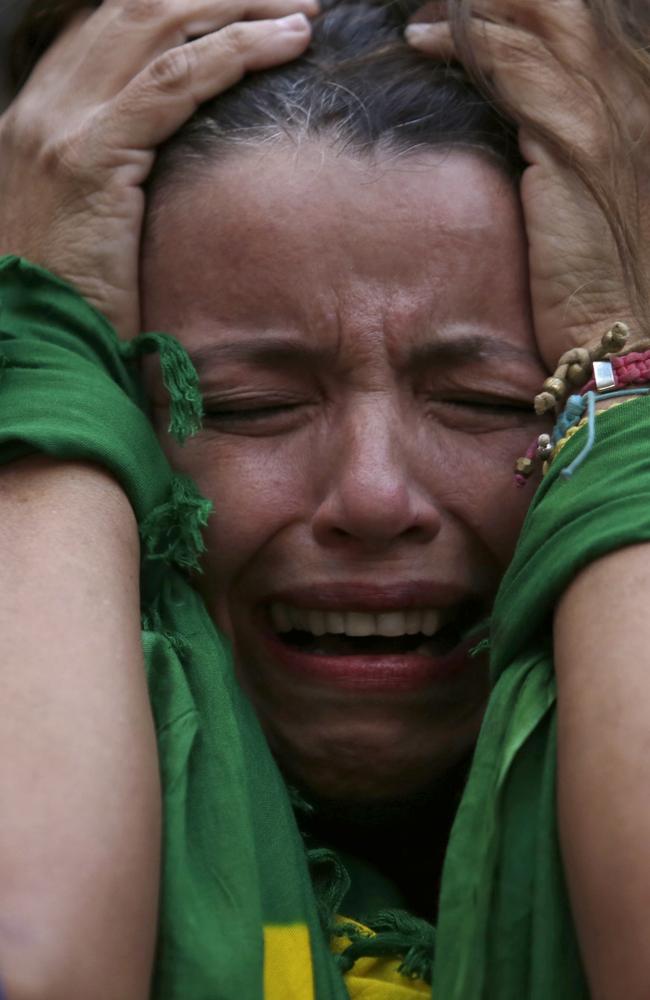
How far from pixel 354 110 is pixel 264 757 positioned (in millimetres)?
829

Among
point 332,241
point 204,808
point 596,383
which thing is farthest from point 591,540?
point 332,241

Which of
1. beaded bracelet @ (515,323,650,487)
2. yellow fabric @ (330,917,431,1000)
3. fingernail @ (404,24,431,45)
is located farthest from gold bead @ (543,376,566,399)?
yellow fabric @ (330,917,431,1000)

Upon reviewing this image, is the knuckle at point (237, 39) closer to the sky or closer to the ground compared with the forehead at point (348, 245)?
closer to the sky

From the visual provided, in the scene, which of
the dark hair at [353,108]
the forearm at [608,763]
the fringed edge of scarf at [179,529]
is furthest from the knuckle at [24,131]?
the forearm at [608,763]

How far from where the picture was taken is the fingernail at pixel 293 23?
1856mm

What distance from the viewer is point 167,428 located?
177cm

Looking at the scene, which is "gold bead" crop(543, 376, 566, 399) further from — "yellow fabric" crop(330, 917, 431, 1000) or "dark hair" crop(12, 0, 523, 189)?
"yellow fabric" crop(330, 917, 431, 1000)

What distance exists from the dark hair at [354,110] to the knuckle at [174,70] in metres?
0.06

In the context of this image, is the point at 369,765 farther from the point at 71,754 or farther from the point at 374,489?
the point at 71,754

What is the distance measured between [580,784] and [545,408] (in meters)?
0.58

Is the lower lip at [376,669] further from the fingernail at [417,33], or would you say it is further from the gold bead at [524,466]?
the fingernail at [417,33]

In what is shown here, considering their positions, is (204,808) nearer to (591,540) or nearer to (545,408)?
(591,540)

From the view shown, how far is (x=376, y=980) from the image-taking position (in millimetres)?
1485

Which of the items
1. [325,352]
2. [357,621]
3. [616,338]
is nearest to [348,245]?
[325,352]
